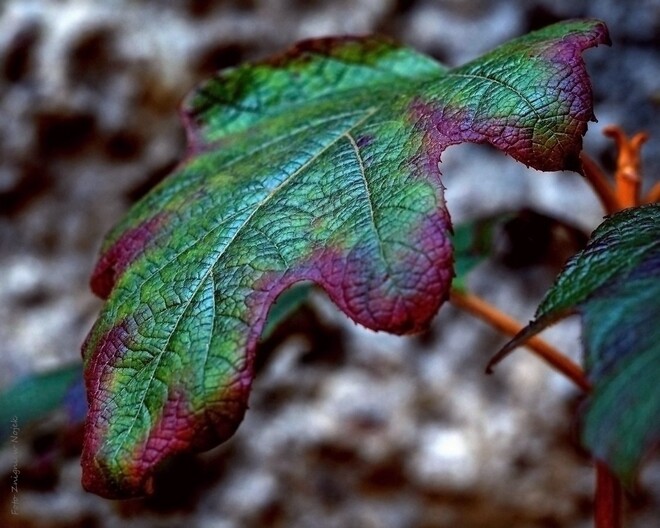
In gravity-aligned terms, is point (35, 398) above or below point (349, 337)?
above

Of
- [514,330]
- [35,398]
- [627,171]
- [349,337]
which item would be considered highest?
[627,171]

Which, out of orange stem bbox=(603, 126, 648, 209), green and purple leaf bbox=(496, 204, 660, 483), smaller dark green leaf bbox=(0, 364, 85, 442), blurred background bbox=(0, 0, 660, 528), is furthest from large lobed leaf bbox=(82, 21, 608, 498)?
blurred background bbox=(0, 0, 660, 528)

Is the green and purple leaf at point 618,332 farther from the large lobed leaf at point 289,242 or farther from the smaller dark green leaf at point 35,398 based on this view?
the smaller dark green leaf at point 35,398


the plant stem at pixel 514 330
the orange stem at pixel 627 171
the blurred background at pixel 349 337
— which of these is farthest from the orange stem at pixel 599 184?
the blurred background at pixel 349 337

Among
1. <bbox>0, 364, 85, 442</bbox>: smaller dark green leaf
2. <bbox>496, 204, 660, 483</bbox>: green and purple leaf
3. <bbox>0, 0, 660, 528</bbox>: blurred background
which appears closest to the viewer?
<bbox>496, 204, 660, 483</bbox>: green and purple leaf

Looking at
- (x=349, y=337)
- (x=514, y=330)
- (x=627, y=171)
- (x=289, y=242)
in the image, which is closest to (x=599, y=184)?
(x=627, y=171)

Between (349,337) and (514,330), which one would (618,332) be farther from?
(349,337)

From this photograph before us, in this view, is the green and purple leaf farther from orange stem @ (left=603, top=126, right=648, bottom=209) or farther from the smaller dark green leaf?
the smaller dark green leaf
